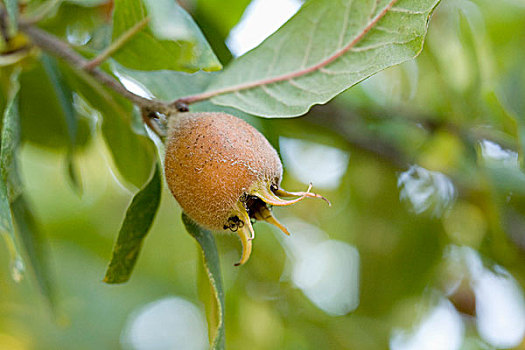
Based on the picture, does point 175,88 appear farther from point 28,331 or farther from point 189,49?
point 28,331

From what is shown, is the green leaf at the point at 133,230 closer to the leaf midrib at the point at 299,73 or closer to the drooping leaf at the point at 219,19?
the leaf midrib at the point at 299,73

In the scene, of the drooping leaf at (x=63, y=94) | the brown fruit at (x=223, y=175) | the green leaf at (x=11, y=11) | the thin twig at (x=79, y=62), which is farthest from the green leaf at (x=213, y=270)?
the drooping leaf at (x=63, y=94)

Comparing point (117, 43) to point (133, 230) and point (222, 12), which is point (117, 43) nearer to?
point (133, 230)

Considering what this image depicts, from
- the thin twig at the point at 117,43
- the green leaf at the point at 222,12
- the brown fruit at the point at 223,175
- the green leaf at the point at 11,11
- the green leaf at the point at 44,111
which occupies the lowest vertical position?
the green leaf at the point at 44,111

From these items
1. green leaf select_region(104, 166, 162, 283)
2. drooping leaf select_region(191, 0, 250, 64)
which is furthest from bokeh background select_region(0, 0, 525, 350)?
green leaf select_region(104, 166, 162, 283)

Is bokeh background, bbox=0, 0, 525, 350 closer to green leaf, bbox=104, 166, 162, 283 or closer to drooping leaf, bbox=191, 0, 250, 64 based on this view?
drooping leaf, bbox=191, 0, 250, 64

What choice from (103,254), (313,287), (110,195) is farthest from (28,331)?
(313,287)
